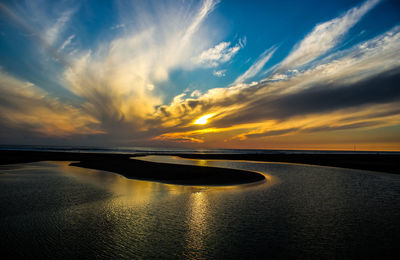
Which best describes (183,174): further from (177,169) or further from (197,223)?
(197,223)

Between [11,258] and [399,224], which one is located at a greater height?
[11,258]

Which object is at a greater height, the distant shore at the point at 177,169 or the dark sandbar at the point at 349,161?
the distant shore at the point at 177,169

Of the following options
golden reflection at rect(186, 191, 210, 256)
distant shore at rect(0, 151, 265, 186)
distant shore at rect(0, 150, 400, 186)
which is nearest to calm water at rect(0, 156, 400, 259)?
golden reflection at rect(186, 191, 210, 256)

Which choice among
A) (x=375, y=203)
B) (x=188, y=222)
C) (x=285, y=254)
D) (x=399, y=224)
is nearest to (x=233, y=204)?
(x=188, y=222)

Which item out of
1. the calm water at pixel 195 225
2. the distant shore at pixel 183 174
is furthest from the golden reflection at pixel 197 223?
the distant shore at pixel 183 174

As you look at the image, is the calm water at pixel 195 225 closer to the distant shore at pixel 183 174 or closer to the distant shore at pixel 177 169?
the distant shore at pixel 183 174

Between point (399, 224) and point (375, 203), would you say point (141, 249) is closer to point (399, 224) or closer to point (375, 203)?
point (399, 224)

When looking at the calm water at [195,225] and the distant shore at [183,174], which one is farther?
the distant shore at [183,174]

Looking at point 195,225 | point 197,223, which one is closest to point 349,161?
point 197,223

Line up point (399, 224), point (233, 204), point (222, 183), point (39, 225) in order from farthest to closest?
1. point (222, 183)
2. point (233, 204)
3. point (399, 224)
4. point (39, 225)
